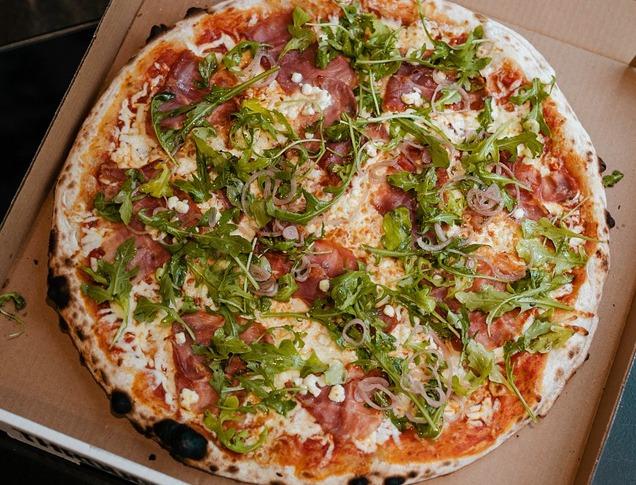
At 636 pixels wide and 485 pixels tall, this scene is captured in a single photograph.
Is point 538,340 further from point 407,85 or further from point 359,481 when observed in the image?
point 407,85

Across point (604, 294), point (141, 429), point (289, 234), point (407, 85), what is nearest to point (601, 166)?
point (604, 294)

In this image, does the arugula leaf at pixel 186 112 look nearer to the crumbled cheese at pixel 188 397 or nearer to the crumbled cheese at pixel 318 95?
the crumbled cheese at pixel 318 95

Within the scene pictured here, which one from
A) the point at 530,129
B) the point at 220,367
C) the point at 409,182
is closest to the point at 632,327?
the point at 530,129

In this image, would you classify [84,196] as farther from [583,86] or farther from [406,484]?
[583,86]

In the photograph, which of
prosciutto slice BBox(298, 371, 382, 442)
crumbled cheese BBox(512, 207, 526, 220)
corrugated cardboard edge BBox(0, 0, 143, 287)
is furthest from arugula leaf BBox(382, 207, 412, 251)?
corrugated cardboard edge BBox(0, 0, 143, 287)

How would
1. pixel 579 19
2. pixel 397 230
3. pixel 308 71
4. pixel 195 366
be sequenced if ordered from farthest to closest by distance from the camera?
pixel 579 19, pixel 308 71, pixel 397 230, pixel 195 366

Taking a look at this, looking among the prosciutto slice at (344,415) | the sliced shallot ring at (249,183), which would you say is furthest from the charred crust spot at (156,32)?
the prosciutto slice at (344,415)
